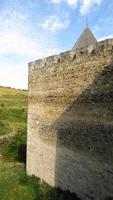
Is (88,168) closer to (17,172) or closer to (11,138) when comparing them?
(17,172)

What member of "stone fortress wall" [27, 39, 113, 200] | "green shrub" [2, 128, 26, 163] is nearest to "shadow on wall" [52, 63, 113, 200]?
"stone fortress wall" [27, 39, 113, 200]

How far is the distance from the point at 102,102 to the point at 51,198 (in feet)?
14.8

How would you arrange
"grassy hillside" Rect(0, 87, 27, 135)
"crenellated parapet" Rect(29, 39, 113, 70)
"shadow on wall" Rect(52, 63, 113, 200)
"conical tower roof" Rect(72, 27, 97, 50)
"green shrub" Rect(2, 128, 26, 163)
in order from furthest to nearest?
"grassy hillside" Rect(0, 87, 27, 135), "green shrub" Rect(2, 128, 26, 163), "conical tower roof" Rect(72, 27, 97, 50), "crenellated parapet" Rect(29, 39, 113, 70), "shadow on wall" Rect(52, 63, 113, 200)

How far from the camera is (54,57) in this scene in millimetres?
14734

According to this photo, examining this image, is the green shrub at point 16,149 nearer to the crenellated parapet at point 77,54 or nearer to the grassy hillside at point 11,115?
the grassy hillside at point 11,115

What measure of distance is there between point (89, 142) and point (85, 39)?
6.10 meters

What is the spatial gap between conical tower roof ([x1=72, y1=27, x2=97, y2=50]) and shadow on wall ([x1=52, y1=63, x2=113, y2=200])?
13.3 feet

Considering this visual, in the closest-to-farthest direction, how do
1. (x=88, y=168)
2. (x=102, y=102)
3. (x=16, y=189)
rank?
(x=102, y=102) → (x=88, y=168) → (x=16, y=189)

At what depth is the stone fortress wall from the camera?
37.8 feet

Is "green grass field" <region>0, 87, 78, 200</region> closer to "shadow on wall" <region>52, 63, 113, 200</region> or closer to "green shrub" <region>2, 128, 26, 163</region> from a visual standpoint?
"green shrub" <region>2, 128, 26, 163</region>

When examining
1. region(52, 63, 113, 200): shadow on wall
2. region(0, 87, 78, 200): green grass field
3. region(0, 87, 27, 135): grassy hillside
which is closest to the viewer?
region(52, 63, 113, 200): shadow on wall

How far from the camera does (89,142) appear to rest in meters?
12.4

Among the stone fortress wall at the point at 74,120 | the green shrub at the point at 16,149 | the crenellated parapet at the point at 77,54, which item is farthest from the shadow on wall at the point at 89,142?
the green shrub at the point at 16,149

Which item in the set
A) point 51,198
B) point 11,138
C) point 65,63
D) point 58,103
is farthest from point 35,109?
point 11,138
